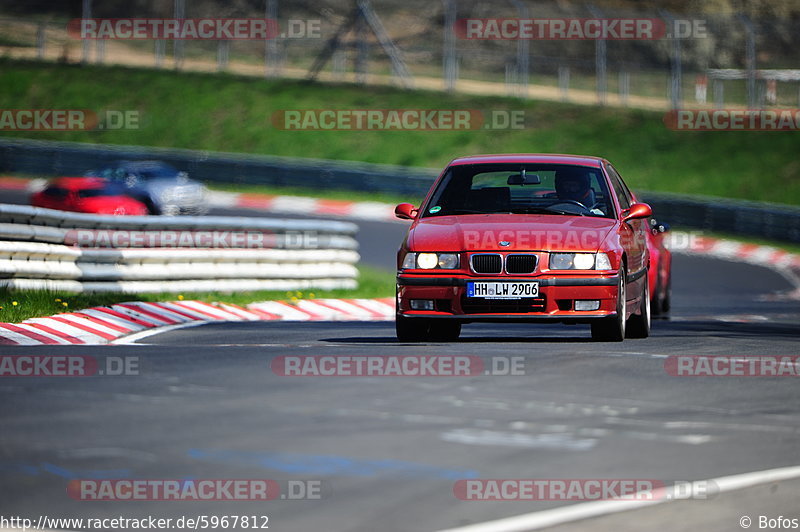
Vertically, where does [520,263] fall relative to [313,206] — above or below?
→ below

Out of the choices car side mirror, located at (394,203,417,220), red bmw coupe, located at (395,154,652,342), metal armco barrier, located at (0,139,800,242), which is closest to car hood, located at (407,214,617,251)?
red bmw coupe, located at (395,154,652,342)

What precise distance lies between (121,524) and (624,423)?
2.98 meters

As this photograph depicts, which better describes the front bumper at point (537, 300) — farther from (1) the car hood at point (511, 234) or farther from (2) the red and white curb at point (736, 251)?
(2) the red and white curb at point (736, 251)

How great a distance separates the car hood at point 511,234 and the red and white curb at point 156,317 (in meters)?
2.97

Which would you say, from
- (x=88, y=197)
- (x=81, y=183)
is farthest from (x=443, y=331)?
(x=81, y=183)

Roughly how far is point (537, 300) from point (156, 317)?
201 inches

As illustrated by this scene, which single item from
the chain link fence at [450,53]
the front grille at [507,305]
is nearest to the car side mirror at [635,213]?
the front grille at [507,305]

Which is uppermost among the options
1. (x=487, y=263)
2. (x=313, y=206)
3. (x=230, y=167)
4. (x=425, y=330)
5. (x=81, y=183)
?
(x=230, y=167)

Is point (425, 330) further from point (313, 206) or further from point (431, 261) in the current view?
point (313, 206)

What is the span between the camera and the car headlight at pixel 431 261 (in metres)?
11.7

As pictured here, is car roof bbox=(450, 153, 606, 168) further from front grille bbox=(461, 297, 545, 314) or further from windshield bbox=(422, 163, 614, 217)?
front grille bbox=(461, 297, 545, 314)

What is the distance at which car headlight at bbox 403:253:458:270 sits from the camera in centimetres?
1166

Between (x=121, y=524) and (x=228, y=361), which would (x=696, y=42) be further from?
(x=121, y=524)

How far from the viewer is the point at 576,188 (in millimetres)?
12648
